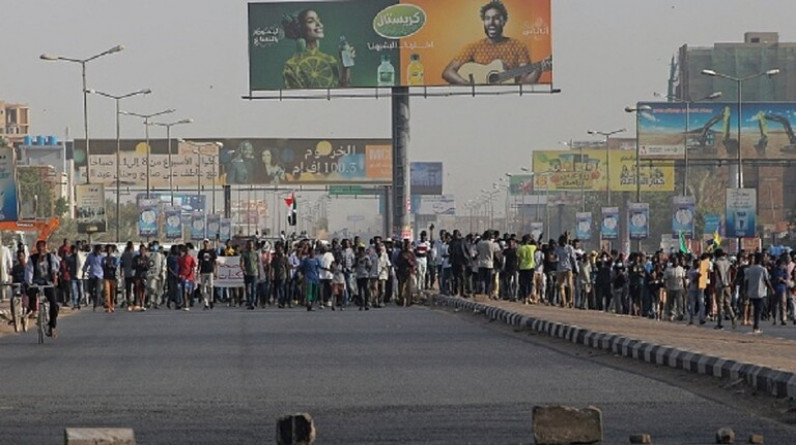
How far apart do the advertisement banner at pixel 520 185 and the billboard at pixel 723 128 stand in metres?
80.3

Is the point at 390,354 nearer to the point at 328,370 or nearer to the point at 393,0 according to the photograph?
the point at 328,370

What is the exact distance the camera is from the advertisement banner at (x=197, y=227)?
9638 centimetres

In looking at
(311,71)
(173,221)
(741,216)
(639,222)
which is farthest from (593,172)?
(741,216)

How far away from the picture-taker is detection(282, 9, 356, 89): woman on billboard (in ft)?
210

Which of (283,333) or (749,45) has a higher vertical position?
(749,45)

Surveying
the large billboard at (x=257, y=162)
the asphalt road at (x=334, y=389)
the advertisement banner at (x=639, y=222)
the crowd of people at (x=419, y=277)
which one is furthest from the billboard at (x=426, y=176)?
the asphalt road at (x=334, y=389)

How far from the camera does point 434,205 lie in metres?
165

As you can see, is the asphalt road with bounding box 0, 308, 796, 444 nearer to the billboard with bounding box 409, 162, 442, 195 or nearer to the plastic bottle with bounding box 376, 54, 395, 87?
the plastic bottle with bounding box 376, 54, 395, 87

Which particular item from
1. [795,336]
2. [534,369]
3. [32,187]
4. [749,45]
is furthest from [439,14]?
[749,45]

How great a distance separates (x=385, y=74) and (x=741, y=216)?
488 inches

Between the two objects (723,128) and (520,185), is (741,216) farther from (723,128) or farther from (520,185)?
(520,185)

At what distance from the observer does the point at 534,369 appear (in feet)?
67.4

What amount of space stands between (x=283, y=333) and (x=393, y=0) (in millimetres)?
35568

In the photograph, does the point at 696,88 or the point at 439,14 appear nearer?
the point at 439,14
